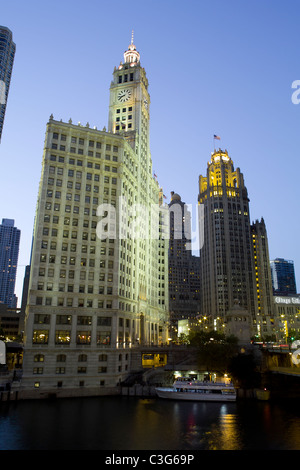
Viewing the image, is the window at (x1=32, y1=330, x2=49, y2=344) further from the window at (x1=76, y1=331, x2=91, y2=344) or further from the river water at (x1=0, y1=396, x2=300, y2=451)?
the river water at (x1=0, y1=396, x2=300, y2=451)

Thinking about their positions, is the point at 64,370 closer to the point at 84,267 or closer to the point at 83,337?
the point at 83,337

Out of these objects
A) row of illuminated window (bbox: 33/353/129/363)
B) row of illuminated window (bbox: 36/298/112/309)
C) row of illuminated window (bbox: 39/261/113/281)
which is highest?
row of illuminated window (bbox: 39/261/113/281)

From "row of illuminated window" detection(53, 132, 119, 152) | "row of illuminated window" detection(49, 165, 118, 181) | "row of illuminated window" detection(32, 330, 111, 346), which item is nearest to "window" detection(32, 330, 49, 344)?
"row of illuminated window" detection(32, 330, 111, 346)

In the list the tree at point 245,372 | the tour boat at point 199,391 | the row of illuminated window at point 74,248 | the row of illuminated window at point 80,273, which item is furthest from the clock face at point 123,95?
the tour boat at point 199,391

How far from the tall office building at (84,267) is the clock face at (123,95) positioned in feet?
85.8

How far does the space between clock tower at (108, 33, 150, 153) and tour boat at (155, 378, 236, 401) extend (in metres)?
A: 76.4

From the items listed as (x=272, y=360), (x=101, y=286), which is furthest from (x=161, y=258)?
(x=272, y=360)

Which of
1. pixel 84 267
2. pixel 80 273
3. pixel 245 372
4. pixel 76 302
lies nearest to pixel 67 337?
pixel 76 302

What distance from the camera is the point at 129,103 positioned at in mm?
121875

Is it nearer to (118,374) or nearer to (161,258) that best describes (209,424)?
(118,374)

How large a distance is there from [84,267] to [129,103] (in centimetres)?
6600

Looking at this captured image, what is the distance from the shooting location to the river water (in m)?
41.6

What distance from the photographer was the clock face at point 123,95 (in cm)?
12275

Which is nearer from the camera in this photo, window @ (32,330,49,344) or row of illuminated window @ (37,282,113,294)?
window @ (32,330,49,344)
